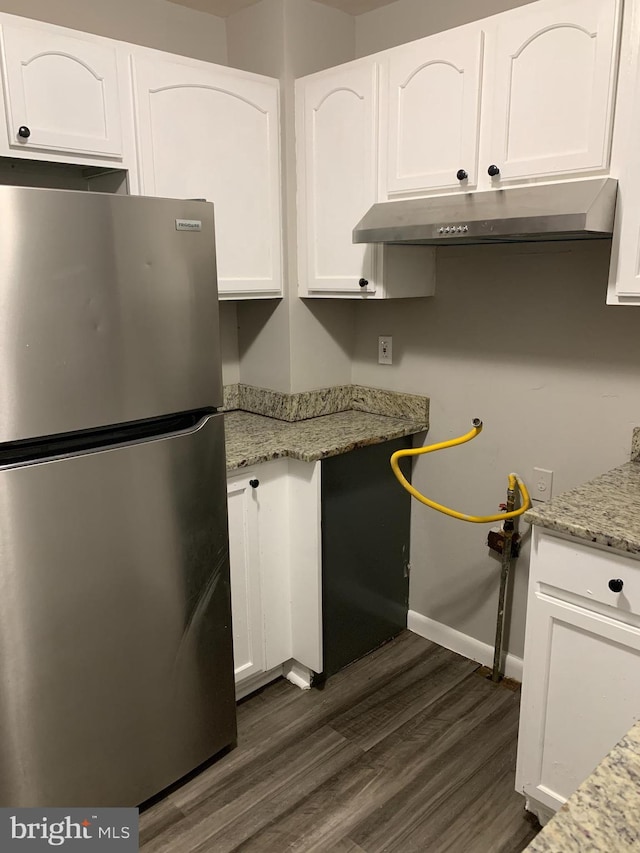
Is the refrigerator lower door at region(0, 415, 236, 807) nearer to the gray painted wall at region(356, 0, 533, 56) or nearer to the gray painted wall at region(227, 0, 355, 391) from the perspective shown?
the gray painted wall at region(227, 0, 355, 391)

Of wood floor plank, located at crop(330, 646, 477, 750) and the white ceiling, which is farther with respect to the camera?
the white ceiling

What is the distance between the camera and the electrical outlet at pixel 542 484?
86.5 inches

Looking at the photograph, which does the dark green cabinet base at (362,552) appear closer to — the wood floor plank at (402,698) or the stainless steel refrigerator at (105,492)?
the wood floor plank at (402,698)

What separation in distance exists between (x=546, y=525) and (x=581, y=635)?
0.28 metres

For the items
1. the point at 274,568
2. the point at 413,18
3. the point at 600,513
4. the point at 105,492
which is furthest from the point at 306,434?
the point at 413,18

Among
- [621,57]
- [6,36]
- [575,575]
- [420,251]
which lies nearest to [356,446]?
[420,251]

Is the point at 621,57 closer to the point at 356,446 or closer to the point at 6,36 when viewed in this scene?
the point at 356,446

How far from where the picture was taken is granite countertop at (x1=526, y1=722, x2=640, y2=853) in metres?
0.63

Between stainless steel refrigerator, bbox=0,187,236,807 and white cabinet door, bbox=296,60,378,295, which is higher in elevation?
white cabinet door, bbox=296,60,378,295

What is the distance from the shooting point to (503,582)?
7.64 ft

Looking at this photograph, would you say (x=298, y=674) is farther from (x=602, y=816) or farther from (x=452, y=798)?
(x=602, y=816)

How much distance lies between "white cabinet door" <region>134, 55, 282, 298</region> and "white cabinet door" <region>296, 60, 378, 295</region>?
0.11 metres

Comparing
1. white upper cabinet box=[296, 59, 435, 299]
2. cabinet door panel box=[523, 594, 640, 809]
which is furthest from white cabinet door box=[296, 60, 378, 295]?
cabinet door panel box=[523, 594, 640, 809]

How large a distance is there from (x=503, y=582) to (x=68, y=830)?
1506mm
